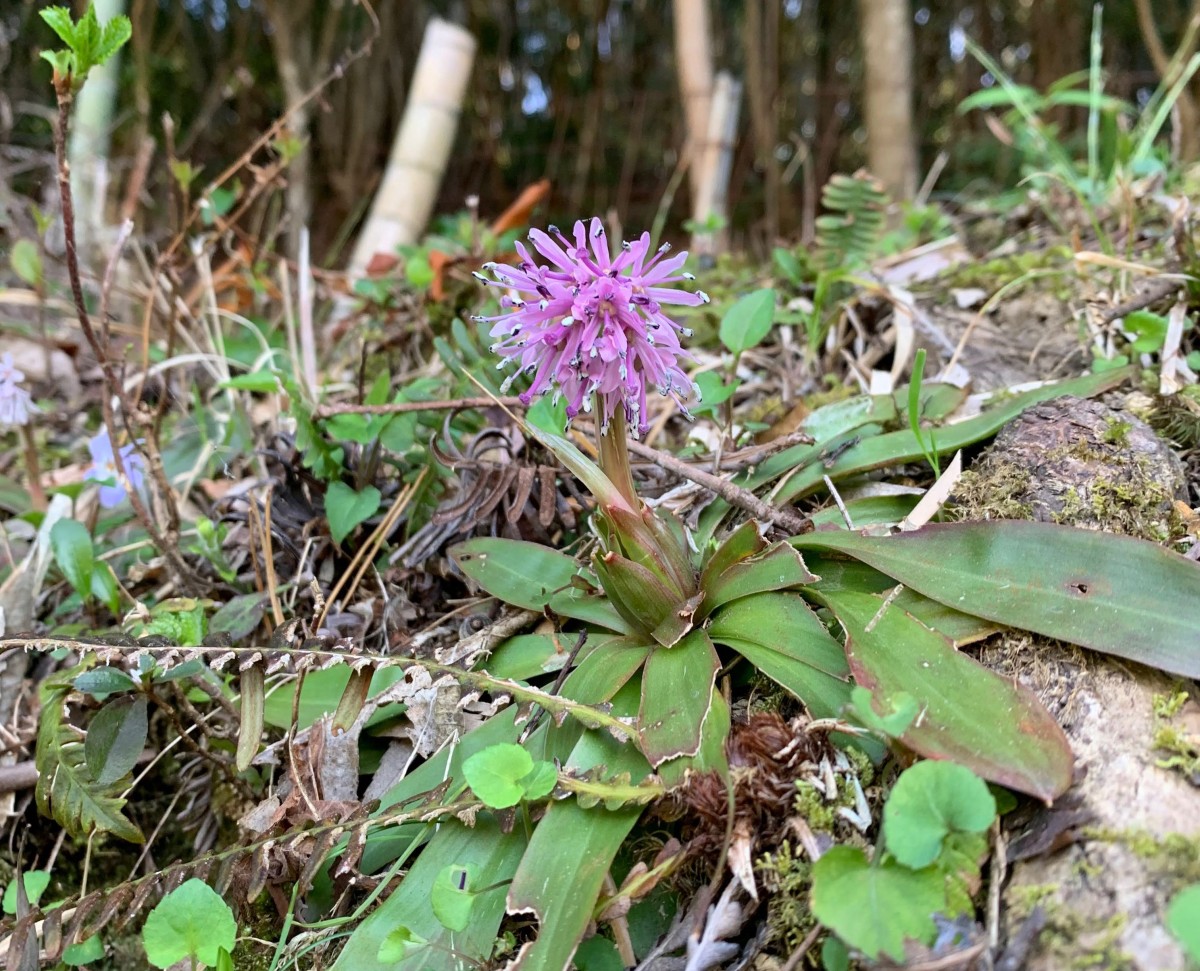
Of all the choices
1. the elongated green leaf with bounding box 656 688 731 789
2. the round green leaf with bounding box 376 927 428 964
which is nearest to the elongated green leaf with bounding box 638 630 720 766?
the elongated green leaf with bounding box 656 688 731 789

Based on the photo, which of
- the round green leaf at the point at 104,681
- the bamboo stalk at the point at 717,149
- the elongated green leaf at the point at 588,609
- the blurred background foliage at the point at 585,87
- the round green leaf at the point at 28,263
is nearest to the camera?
the round green leaf at the point at 104,681

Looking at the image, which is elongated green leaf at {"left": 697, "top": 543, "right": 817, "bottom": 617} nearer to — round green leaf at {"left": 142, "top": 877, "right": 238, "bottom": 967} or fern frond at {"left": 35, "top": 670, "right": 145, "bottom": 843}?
round green leaf at {"left": 142, "top": 877, "right": 238, "bottom": 967}

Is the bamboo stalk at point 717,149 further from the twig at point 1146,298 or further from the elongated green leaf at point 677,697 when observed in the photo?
the elongated green leaf at point 677,697

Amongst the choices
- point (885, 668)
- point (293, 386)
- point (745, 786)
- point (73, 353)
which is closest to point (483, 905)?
point (745, 786)

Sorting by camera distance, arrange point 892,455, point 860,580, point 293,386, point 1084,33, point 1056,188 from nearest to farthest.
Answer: point 860,580
point 892,455
point 293,386
point 1056,188
point 1084,33

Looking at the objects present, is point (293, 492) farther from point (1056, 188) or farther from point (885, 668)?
point (1056, 188)

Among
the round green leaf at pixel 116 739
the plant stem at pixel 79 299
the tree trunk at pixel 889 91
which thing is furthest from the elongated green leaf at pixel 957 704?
the tree trunk at pixel 889 91
